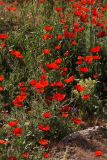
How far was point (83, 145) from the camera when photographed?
5.02 metres

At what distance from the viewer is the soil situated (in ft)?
15.9

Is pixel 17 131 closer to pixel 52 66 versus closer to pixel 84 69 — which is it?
pixel 52 66

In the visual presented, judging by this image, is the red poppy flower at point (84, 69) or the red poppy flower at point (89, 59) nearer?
the red poppy flower at point (84, 69)

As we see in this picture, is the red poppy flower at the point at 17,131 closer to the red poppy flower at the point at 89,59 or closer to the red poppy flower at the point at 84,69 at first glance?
the red poppy flower at the point at 84,69

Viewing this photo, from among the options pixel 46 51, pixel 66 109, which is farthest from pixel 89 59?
pixel 66 109

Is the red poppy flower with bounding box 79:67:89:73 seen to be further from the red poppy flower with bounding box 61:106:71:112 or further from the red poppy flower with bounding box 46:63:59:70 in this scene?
the red poppy flower with bounding box 61:106:71:112

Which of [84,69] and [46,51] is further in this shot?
[46,51]

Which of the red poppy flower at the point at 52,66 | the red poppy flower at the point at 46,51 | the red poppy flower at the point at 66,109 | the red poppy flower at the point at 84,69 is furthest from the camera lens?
the red poppy flower at the point at 46,51

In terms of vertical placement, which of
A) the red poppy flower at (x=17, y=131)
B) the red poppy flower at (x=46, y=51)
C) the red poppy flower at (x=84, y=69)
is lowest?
the red poppy flower at (x=17, y=131)

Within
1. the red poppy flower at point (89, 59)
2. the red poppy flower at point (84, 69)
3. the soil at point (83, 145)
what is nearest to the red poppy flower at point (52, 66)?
the red poppy flower at point (84, 69)

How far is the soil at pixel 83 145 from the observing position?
4.84m

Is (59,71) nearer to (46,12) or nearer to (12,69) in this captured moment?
(12,69)

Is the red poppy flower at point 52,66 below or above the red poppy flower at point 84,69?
above

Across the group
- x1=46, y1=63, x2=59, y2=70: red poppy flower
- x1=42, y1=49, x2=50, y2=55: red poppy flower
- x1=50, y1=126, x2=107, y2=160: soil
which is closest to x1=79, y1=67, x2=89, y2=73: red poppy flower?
x1=46, y1=63, x2=59, y2=70: red poppy flower
